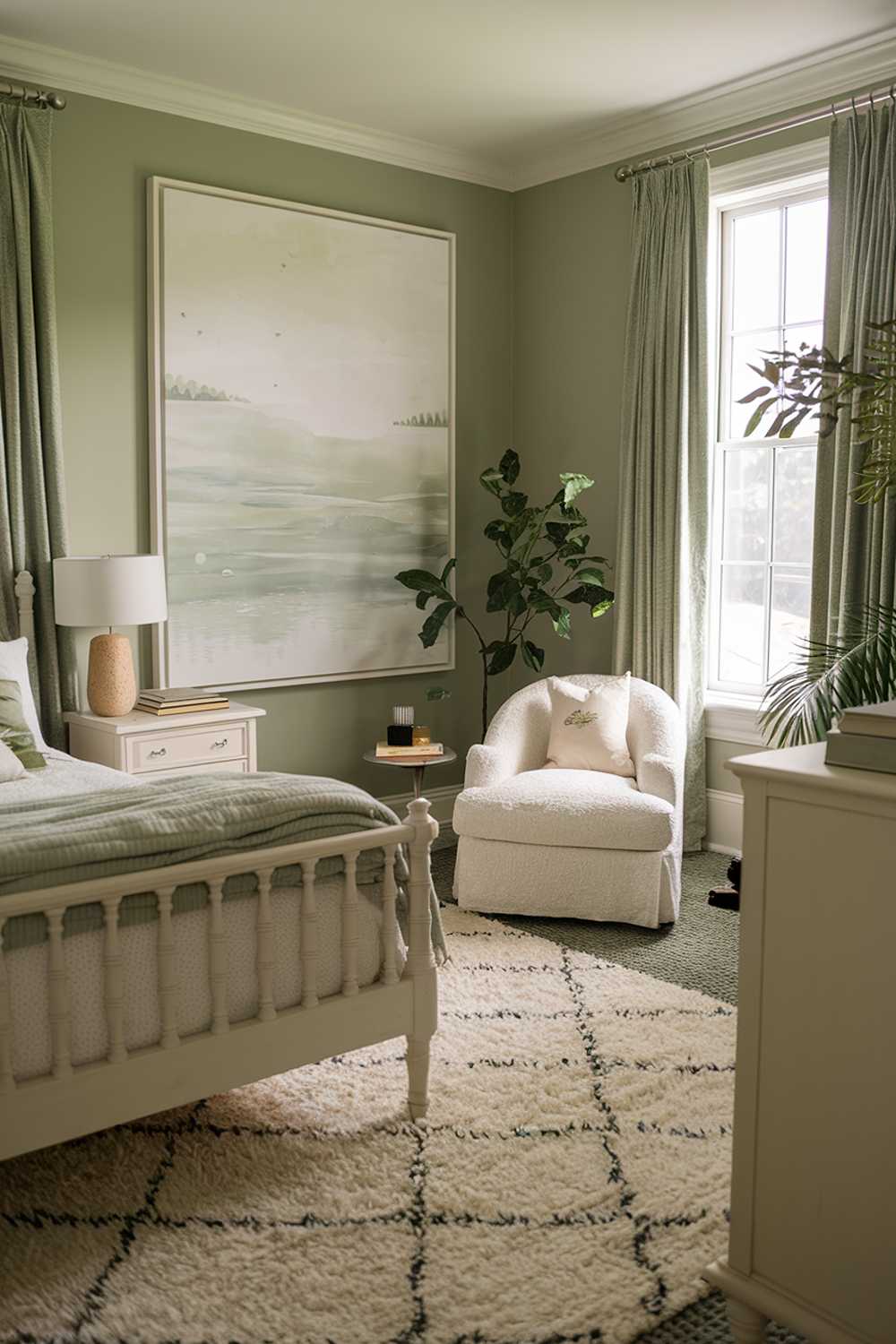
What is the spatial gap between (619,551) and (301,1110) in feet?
Answer: 9.67

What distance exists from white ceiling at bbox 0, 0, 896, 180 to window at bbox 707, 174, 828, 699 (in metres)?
0.50

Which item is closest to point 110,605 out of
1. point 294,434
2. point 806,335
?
point 294,434

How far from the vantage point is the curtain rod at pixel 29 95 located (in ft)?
13.1

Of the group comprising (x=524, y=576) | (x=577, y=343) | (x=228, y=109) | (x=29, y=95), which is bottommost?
(x=524, y=576)

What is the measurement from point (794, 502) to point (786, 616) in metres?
0.45

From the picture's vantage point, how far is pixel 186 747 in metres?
4.13

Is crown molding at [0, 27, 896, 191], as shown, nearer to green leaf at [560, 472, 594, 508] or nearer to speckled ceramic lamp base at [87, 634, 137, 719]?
green leaf at [560, 472, 594, 508]

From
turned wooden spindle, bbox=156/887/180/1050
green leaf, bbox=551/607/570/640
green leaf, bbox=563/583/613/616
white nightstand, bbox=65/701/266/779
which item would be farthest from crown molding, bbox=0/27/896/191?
turned wooden spindle, bbox=156/887/180/1050

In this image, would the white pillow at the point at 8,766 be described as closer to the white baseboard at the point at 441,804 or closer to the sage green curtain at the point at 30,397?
the sage green curtain at the point at 30,397

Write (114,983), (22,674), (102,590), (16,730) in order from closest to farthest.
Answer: (114,983) < (16,730) < (22,674) < (102,590)

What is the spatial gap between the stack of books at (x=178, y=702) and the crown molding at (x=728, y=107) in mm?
2844

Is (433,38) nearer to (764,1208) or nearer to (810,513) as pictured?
(810,513)

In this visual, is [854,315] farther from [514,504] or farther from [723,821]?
[723,821]

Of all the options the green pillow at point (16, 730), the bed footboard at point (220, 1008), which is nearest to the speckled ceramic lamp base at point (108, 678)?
the green pillow at point (16, 730)
